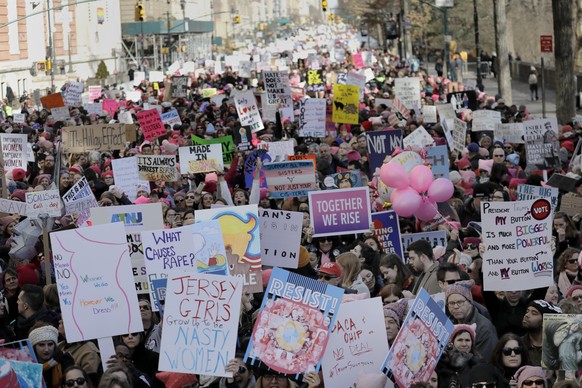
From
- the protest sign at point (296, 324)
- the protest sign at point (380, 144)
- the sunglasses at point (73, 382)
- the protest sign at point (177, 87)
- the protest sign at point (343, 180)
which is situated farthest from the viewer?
the protest sign at point (177, 87)

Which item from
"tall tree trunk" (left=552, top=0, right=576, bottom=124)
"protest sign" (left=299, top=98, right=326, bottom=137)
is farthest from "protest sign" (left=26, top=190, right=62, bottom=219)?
"tall tree trunk" (left=552, top=0, right=576, bottom=124)

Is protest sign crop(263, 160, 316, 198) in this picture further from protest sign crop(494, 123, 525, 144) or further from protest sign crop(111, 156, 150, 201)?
protest sign crop(494, 123, 525, 144)

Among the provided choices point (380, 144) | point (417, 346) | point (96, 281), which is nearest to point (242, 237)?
point (96, 281)

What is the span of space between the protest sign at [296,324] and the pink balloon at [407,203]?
16.5 ft

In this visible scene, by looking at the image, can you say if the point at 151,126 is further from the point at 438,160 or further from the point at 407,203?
the point at 407,203

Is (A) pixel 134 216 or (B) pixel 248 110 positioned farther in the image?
(B) pixel 248 110

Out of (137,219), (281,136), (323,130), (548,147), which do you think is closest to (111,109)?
(281,136)

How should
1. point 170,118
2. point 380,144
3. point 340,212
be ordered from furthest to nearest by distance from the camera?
point 170,118 < point 380,144 < point 340,212

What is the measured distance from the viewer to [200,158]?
650 inches

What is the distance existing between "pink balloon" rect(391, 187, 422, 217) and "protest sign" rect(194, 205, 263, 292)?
2.84 metres

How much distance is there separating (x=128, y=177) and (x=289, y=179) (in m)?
2.55

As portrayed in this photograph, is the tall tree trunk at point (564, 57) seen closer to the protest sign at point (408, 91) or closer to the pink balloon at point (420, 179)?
the protest sign at point (408, 91)

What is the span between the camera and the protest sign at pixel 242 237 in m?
9.66

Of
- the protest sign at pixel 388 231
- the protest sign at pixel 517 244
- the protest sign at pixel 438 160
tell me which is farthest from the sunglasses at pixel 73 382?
the protest sign at pixel 438 160
